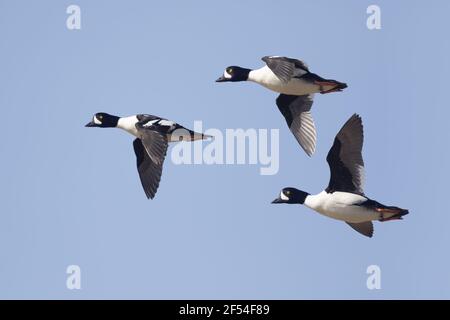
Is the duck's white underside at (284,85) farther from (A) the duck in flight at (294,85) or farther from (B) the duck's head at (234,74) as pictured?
(B) the duck's head at (234,74)

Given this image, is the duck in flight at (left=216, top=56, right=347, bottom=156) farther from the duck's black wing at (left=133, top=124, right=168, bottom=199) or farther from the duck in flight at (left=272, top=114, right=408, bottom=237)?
the duck's black wing at (left=133, top=124, right=168, bottom=199)

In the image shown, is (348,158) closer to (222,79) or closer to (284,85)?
(284,85)

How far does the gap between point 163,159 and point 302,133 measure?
2.35 metres

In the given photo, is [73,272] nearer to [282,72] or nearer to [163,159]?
[163,159]

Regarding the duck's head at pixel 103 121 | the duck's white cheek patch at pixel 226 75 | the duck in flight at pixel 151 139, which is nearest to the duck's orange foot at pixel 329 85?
the duck's white cheek patch at pixel 226 75

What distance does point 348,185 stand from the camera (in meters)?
19.9

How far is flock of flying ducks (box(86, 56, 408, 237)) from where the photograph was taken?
19.7 meters

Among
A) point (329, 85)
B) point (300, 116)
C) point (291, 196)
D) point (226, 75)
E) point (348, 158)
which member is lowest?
point (291, 196)

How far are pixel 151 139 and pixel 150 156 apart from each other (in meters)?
0.32

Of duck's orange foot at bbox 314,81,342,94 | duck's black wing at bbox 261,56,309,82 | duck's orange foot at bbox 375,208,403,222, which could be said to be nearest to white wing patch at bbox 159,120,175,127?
duck's black wing at bbox 261,56,309,82

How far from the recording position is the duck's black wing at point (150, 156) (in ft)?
64.0

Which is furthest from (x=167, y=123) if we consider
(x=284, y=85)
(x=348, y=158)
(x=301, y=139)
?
(x=348, y=158)
